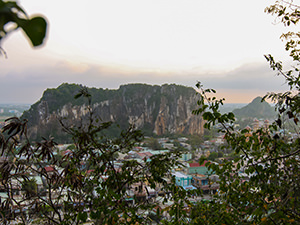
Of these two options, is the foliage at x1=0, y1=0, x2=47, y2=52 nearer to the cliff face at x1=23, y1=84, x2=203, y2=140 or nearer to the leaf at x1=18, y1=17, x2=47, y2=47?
the leaf at x1=18, y1=17, x2=47, y2=47

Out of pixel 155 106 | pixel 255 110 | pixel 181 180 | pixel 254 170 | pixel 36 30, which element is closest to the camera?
pixel 36 30

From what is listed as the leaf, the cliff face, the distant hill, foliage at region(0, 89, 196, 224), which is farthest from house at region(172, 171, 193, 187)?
the distant hill

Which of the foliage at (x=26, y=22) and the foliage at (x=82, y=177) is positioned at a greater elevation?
the foliage at (x=26, y=22)

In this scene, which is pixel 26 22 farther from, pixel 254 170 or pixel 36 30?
pixel 254 170

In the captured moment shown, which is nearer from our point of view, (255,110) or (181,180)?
(181,180)

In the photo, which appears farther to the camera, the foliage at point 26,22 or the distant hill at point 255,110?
the distant hill at point 255,110

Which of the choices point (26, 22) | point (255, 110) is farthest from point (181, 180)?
point (255, 110)

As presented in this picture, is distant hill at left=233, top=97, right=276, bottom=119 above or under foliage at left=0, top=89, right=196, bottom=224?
under

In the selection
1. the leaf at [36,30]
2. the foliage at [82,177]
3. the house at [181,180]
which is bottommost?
the house at [181,180]

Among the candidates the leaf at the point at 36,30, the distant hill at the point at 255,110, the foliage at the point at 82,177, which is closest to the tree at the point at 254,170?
the foliage at the point at 82,177

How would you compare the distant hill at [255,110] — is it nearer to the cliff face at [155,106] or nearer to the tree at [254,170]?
the cliff face at [155,106]

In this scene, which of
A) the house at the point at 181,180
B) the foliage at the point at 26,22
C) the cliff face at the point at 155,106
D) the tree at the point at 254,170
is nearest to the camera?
the foliage at the point at 26,22

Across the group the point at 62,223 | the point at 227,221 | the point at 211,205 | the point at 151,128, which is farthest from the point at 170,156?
the point at 151,128

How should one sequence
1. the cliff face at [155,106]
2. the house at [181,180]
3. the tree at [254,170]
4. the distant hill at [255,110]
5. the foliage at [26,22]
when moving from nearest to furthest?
the foliage at [26,22], the tree at [254,170], the house at [181,180], the cliff face at [155,106], the distant hill at [255,110]
